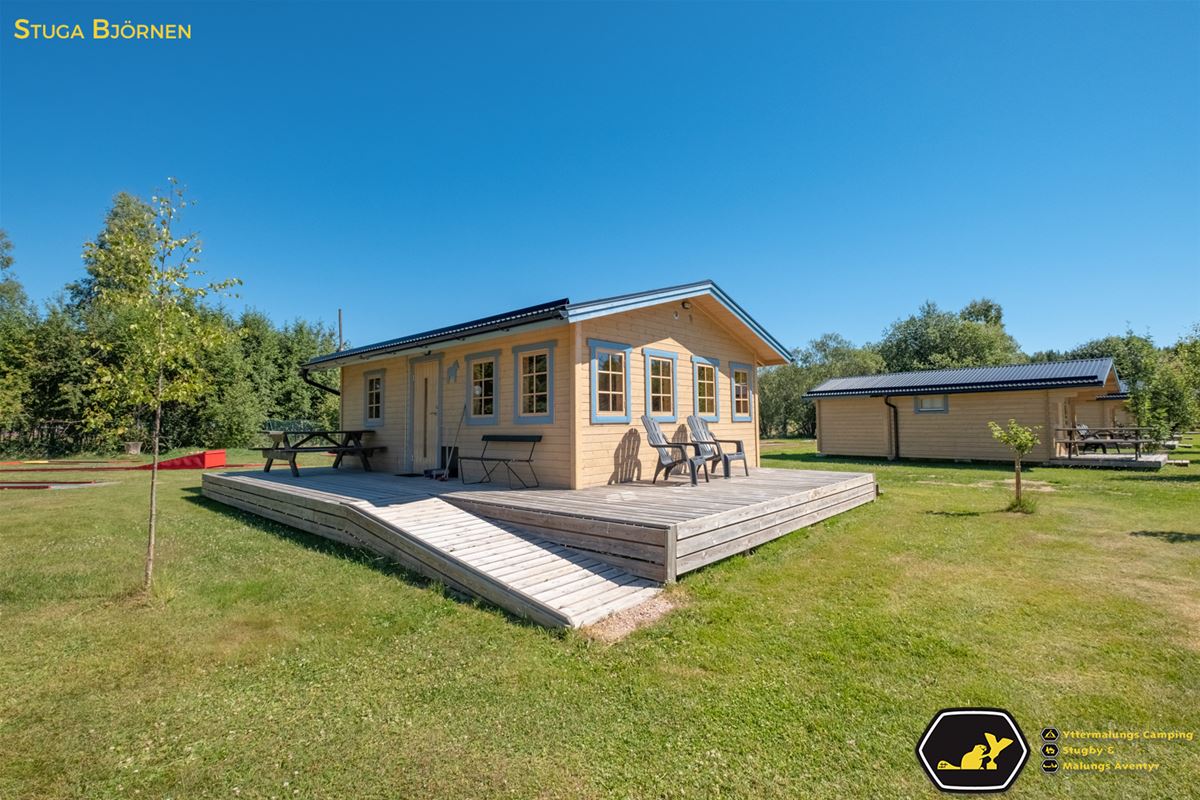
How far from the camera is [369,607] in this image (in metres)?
4.26

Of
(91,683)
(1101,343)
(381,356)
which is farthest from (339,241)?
(1101,343)

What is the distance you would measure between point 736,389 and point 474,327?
5.85 m

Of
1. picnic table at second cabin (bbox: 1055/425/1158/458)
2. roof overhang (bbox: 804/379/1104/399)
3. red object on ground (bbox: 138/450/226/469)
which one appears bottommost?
red object on ground (bbox: 138/450/226/469)

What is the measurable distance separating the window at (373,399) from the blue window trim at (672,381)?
6091 mm

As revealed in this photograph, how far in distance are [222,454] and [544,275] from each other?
12.4 m

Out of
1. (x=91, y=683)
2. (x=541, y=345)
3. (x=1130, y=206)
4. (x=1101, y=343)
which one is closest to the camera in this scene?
(x=91, y=683)

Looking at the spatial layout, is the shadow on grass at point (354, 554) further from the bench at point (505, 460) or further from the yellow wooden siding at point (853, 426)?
the yellow wooden siding at point (853, 426)

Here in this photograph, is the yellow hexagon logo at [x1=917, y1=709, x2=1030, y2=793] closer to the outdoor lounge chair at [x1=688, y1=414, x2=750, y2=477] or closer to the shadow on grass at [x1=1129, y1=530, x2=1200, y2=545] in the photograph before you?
the shadow on grass at [x1=1129, y1=530, x2=1200, y2=545]

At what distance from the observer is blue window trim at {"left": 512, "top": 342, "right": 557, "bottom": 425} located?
777 centimetres

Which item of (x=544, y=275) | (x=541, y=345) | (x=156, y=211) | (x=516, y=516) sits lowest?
(x=516, y=516)

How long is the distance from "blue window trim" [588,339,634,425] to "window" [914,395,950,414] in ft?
46.2

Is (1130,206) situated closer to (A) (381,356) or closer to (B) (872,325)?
(A) (381,356)

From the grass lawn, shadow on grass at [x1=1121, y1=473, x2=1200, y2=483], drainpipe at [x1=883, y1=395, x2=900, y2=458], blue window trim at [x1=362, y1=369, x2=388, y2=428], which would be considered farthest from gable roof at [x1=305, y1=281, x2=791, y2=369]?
drainpipe at [x1=883, y1=395, x2=900, y2=458]

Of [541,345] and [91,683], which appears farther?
[541,345]
